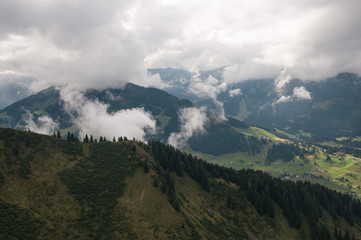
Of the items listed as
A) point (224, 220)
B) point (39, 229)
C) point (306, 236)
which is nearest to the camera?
point (39, 229)

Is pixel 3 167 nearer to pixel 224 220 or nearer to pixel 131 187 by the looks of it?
pixel 131 187

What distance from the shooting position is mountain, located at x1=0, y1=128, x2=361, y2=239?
91062 millimetres

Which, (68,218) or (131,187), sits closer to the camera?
(68,218)

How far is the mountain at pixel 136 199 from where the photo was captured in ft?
299

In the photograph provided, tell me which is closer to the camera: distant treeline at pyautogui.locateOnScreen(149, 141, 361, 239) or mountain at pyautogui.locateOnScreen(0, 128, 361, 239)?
mountain at pyautogui.locateOnScreen(0, 128, 361, 239)

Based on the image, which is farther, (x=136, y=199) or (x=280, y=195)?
(x=280, y=195)

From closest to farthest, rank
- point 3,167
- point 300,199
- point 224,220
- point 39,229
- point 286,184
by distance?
1. point 39,229
2. point 3,167
3. point 224,220
4. point 300,199
5. point 286,184

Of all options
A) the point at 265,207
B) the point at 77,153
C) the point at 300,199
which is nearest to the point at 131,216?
the point at 77,153

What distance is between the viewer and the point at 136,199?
114438 mm

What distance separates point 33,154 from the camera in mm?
118500

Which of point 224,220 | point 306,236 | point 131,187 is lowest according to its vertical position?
point 306,236

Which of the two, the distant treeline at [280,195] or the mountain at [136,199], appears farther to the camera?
the distant treeline at [280,195]

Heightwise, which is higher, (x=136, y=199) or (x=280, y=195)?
(x=136, y=199)

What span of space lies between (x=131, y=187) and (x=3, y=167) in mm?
58435
